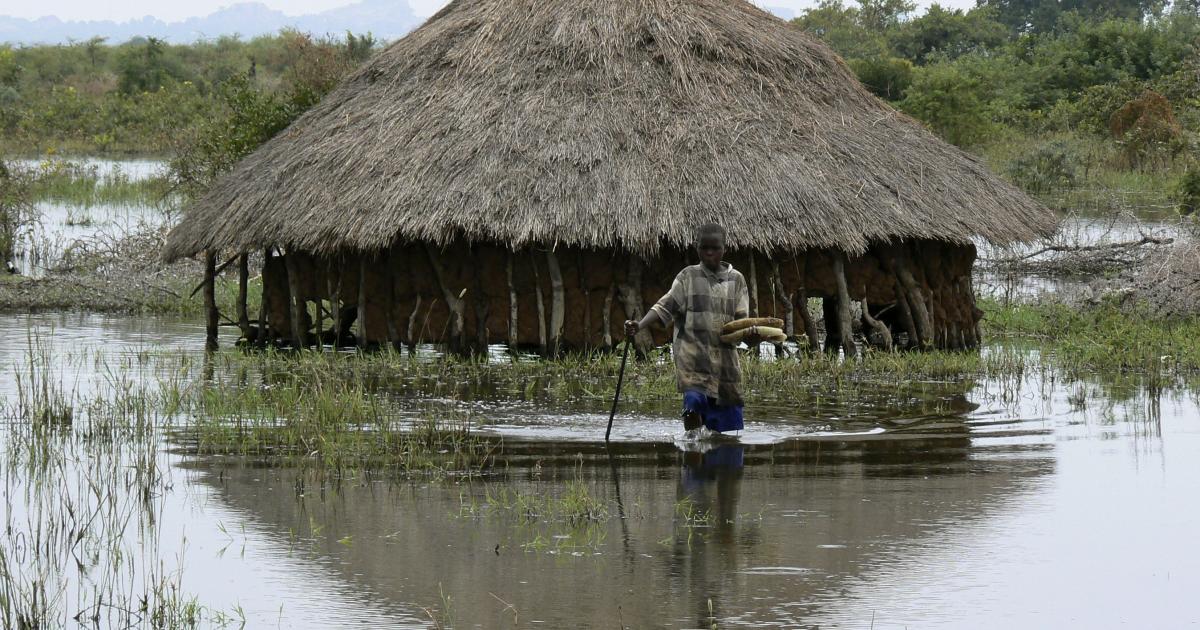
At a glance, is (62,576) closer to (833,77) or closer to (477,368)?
(477,368)

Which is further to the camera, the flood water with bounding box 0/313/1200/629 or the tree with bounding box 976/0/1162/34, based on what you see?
the tree with bounding box 976/0/1162/34

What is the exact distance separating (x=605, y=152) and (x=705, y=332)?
4.64m

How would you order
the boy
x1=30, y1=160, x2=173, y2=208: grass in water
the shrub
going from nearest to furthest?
the boy < x1=30, y1=160, x2=173, y2=208: grass in water < the shrub

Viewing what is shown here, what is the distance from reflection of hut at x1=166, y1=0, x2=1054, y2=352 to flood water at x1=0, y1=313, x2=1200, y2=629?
134 inches

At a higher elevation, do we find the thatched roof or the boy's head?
the thatched roof

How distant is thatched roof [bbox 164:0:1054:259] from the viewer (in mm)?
13406

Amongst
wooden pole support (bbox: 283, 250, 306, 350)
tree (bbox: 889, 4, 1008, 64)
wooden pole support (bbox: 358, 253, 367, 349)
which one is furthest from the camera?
tree (bbox: 889, 4, 1008, 64)

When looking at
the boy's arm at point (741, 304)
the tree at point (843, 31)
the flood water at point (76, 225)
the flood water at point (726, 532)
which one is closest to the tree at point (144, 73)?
the flood water at point (76, 225)

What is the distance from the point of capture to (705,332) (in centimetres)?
950

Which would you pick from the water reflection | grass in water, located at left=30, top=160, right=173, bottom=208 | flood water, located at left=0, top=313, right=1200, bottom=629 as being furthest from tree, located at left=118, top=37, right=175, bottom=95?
the water reflection

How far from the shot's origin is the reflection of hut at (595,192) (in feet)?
44.2

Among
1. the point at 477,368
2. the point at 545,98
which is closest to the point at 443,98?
the point at 545,98

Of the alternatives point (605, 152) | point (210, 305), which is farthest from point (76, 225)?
point (605, 152)

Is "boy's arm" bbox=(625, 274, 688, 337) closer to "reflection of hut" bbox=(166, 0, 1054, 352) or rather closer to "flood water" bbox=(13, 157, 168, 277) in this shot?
"reflection of hut" bbox=(166, 0, 1054, 352)
